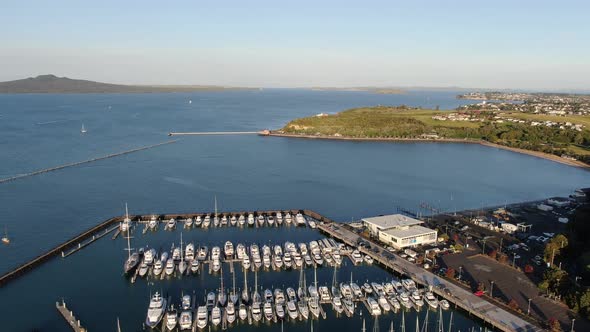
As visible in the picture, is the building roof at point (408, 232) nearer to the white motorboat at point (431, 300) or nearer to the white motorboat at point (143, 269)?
the white motorboat at point (431, 300)

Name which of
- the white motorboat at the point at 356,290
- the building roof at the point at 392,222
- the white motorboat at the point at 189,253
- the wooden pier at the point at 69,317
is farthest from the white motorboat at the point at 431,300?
the wooden pier at the point at 69,317

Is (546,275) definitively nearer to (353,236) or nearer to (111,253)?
(353,236)

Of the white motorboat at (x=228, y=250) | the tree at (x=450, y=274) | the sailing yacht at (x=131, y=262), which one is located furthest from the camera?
the white motorboat at (x=228, y=250)

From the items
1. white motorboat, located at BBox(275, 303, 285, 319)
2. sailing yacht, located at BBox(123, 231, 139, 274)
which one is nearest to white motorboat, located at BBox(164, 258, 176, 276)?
sailing yacht, located at BBox(123, 231, 139, 274)

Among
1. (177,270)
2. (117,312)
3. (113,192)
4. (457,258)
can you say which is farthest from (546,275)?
(113,192)

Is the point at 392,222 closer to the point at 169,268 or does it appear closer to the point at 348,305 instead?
the point at 348,305

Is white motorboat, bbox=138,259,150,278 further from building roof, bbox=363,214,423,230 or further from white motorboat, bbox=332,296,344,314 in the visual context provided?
building roof, bbox=363,214,423,230
